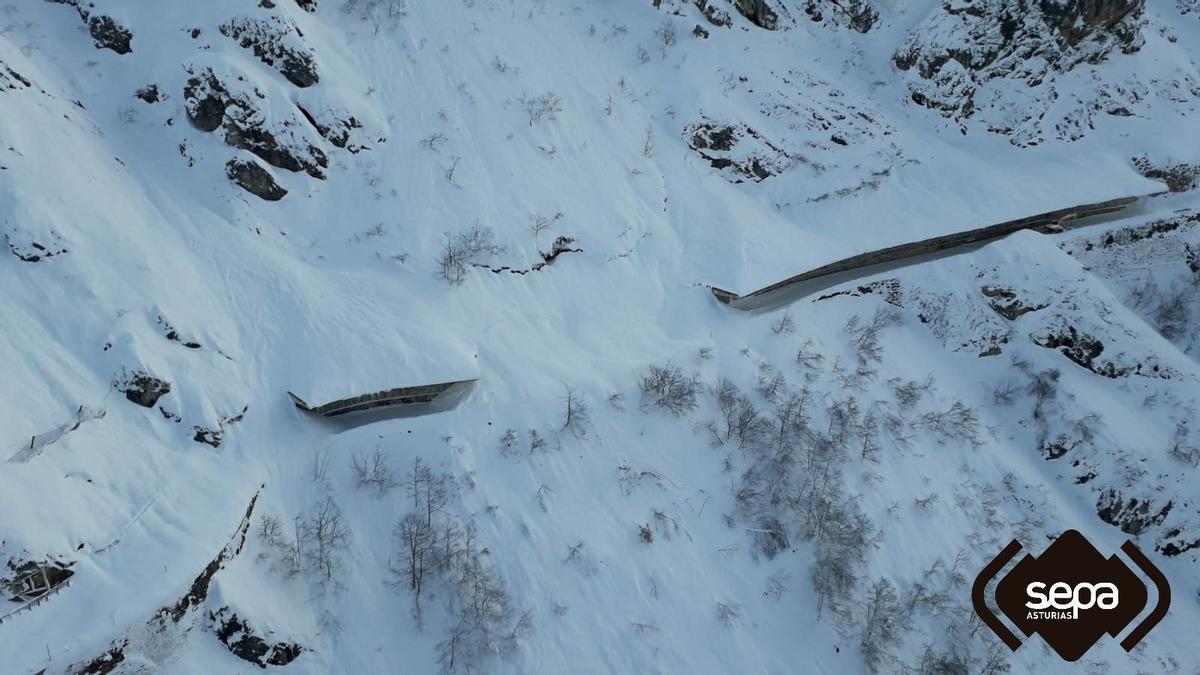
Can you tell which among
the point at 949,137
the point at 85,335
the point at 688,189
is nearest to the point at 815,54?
the point at 949,137

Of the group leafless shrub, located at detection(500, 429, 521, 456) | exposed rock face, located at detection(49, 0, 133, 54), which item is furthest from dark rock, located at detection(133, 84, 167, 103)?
leafless shrub, located at detection(500, 429, 521, 456)

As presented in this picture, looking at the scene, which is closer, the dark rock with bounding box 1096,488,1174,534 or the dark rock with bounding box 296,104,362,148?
the dark rock with bounding box 1096,488,1174,534

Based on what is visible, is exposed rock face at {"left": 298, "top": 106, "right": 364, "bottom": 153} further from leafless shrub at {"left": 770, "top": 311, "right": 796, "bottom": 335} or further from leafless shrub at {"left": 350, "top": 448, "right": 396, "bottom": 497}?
leafless shrub at {"left": 770, "top": 311, "right": 796, "bottom": 335}

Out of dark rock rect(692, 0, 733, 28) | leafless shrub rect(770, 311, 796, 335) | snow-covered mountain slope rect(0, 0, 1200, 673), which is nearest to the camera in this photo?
snow-covered mountain slope rect(0, 0, 1200, 673)

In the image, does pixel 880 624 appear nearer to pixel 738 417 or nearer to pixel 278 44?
pixel 738 417

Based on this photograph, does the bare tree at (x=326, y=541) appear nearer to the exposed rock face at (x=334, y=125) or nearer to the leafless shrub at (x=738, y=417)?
the leafless shrub at (x=738, y=417)

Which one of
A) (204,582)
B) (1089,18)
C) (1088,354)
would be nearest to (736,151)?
(1088,354)

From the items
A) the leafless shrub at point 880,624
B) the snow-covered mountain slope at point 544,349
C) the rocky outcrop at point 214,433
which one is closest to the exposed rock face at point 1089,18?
the snow-covered mountain slope at point 544,349
